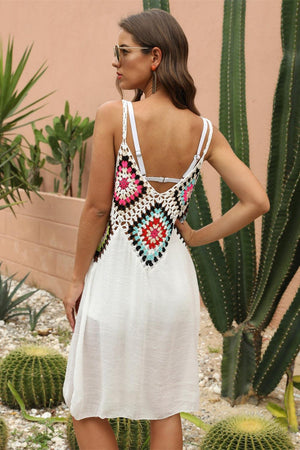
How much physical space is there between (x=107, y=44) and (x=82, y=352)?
16.7 ft

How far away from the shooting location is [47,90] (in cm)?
757

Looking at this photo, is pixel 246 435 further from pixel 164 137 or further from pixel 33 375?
pixel 33 375

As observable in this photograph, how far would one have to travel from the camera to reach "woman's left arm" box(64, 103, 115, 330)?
6.64ft

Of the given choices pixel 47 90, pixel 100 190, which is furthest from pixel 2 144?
pixel 100 190

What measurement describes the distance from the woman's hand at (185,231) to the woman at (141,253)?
29 mm

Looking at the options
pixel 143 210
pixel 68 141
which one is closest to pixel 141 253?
pixel 143 210

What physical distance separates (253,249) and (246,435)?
1305mm

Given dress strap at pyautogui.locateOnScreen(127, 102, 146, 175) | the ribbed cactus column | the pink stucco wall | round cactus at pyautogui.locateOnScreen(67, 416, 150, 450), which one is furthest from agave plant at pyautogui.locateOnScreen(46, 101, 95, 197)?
dress strap at pyautogui.locateOnScreen(127, 102, 146, 175)

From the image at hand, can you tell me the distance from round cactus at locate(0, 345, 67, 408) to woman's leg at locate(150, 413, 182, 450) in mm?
1571

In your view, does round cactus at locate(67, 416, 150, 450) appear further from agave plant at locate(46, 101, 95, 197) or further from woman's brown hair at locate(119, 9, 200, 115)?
agave plant at locate(46, 101, 95, 197)

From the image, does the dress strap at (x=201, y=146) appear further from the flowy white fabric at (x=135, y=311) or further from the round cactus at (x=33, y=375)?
the round cactus at (x=33, y=375)

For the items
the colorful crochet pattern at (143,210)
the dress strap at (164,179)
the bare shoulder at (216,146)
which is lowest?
the colorful crochet pattern at (143,210)

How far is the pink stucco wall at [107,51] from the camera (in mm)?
5180

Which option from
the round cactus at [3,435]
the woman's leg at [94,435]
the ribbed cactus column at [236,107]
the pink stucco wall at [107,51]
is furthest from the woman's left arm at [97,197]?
the pink stucco wall at [107,51]
